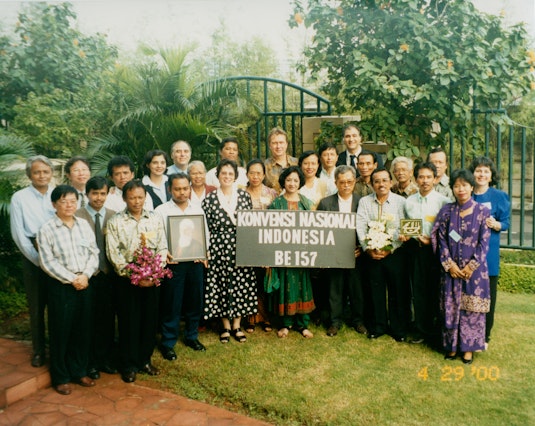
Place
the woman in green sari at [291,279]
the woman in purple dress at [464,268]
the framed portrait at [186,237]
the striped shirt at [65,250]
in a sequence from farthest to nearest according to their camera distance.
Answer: the woman in green sari at [291,279]
the framed portrait at [186,237]
the woman in purple dress at [464,268]
the striped shirt at [65,250]

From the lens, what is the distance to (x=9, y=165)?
555 cm

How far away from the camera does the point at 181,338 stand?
5.19 metres

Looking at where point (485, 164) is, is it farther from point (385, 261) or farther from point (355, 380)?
point (355, 380)

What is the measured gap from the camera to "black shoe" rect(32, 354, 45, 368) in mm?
4320

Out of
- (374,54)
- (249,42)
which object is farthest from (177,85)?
(249,42)

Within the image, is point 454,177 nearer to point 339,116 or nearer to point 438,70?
point 438,70

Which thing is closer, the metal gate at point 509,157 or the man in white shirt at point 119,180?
the man in white shirt at point 119,180

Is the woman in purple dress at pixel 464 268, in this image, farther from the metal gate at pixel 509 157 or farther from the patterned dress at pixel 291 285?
the metal gate at pixel 509 157

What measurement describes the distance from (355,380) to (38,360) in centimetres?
275

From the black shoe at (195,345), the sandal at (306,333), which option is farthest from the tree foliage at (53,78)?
the sandal at (306,333)

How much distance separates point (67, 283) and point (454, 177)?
11.1 ft

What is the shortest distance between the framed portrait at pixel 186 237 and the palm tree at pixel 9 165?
6.51 ft

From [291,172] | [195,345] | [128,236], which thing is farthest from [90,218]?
[291,172]

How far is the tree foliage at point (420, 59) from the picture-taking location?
5.40 m
